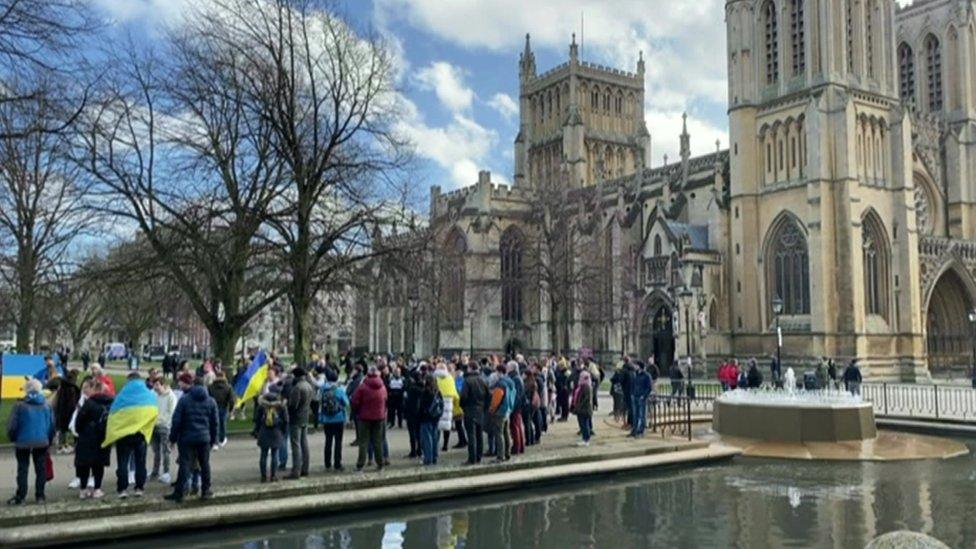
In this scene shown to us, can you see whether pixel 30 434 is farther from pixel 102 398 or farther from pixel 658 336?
pixel 658 336

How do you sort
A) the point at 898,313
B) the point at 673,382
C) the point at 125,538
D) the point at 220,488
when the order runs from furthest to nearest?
the point at 898,313
the point at 673,382
the point at 220,488
the point at 125,538

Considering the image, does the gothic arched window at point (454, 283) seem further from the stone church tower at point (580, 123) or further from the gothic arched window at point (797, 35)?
the gothic arched window at point (797, 35)

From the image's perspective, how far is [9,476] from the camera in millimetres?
12688

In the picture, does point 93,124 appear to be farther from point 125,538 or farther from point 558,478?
point 558,478

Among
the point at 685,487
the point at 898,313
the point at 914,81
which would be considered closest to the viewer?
the point at 685,487

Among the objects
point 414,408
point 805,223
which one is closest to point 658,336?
point 805,223

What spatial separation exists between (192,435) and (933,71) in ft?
194

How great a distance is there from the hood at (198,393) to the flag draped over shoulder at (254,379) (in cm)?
446

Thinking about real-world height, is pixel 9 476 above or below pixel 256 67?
below

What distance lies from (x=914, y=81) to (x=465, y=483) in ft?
183

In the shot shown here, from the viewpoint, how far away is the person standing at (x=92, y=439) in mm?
10953

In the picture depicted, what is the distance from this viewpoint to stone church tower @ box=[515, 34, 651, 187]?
75188 mm

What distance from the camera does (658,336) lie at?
50.7m

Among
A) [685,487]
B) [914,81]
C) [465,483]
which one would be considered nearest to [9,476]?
[465,483]
